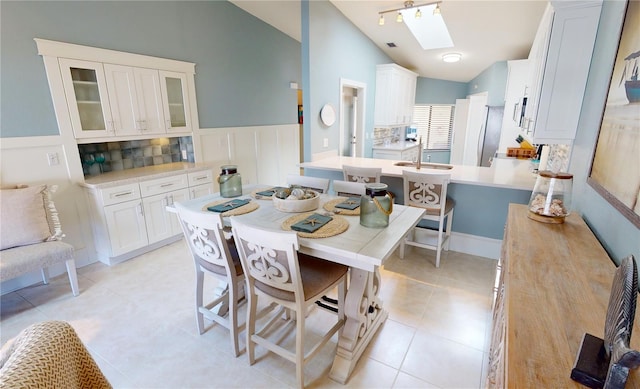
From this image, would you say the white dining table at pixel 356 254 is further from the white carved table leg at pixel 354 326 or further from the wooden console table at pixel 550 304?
the wooden console table at pixel 550 304

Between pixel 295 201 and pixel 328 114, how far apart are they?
247 centimetres

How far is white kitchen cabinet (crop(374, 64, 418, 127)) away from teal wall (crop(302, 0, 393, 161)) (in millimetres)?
598

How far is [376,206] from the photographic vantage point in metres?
1.69

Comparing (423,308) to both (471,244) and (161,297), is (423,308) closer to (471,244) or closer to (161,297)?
(471,244)

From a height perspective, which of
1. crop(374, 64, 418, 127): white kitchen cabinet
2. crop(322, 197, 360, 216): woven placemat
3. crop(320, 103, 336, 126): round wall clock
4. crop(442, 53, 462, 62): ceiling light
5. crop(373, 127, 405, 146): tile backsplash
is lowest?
crop(322, 197, 360, 216): woven placemat

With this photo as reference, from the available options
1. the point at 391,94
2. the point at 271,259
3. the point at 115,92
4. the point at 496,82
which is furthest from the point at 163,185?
the point at 496,82

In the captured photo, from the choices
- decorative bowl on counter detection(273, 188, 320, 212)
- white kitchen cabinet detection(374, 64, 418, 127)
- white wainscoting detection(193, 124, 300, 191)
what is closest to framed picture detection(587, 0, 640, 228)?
decorative bowl on counter detection(273, 188, 320, 212)

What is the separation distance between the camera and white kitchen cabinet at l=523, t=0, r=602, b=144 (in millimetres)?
1847

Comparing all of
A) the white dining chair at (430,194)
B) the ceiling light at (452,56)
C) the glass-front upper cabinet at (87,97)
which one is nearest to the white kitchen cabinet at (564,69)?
the white dining chair at (430,194)

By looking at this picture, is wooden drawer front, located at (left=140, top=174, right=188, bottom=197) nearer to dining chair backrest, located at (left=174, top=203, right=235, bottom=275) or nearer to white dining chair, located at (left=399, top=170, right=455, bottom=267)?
dining chair backrest, located at (left=174, top=203, right=235, bottom=275)

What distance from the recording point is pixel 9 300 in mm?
2523

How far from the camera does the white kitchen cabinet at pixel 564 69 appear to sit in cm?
185

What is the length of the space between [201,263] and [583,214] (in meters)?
2.33

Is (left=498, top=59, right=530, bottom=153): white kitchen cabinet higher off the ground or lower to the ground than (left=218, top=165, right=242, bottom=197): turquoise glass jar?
higher
